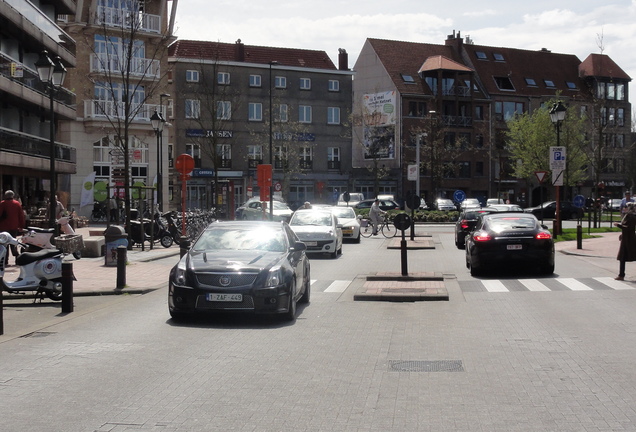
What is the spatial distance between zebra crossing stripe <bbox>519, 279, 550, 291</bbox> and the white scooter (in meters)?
8.95

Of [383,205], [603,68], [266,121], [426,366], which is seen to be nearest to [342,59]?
[266,121]

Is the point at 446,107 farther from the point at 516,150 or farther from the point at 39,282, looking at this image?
the point at 39,282

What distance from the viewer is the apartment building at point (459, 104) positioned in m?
82.7

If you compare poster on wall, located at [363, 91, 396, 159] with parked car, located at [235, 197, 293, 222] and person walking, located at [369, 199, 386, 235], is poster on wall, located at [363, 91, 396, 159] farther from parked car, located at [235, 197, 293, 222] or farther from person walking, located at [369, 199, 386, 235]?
person walking, located at [369, 199, 386, 235]

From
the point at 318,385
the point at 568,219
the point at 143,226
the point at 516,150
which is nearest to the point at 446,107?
the point at 516,150

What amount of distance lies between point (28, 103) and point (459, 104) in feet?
179

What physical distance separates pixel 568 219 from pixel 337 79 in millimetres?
27827

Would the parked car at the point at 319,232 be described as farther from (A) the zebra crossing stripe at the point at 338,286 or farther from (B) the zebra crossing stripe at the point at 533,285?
(B) the zebra crossing stripe at the point at 533,285

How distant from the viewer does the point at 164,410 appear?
22.2 feet

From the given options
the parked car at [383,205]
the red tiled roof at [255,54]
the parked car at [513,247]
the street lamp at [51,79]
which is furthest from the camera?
the red tiled roof at [255,54]

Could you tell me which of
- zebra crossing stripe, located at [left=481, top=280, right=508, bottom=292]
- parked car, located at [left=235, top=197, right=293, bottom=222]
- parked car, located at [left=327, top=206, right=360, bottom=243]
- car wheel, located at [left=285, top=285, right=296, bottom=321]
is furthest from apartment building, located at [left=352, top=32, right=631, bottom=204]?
car wheel, located at [left=285, top=285, right=296, bottom=321]

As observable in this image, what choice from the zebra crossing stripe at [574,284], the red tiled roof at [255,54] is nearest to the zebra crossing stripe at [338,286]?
the zebra crossing stripe at [574,284]

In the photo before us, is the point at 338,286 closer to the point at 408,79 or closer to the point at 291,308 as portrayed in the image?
the point at 291,308

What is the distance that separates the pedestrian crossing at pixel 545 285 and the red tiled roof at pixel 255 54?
2332 inches
